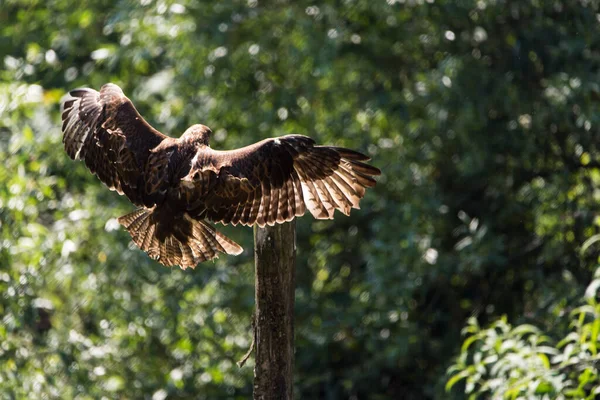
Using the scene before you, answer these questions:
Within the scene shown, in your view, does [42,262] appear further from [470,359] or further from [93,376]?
[470,359]

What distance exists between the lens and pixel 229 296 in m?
7.04

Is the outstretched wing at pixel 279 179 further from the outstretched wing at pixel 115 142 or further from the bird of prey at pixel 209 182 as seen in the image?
the outstretched wing at pixel 115 142

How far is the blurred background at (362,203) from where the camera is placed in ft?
21.7

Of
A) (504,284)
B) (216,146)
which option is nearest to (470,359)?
(504,284)

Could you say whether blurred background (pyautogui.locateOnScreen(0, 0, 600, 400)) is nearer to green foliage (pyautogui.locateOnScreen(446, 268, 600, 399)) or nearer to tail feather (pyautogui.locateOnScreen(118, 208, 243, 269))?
green foliage (pyautogui.locateOnScreen(446, 268, 600, 399))

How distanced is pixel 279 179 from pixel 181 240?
0.57 metres

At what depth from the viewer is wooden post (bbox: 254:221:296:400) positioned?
4.13 m

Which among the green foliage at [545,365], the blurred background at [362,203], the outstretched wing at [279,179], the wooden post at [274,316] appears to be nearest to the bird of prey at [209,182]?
the outstretched wing at [279,179]

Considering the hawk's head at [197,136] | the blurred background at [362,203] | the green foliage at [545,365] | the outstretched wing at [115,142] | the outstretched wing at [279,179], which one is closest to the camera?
the outstretched wing at [279,179]

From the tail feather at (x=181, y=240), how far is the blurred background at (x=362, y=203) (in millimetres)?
1626

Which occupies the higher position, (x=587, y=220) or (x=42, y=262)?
(x=587, y=220)

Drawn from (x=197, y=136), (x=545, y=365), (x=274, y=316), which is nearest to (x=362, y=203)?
(x=545, y=365)

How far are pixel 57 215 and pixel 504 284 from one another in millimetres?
3159

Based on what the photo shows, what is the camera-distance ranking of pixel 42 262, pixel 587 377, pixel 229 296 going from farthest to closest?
pixel 229 296 → pixel 42 262 → pixel 587 377
